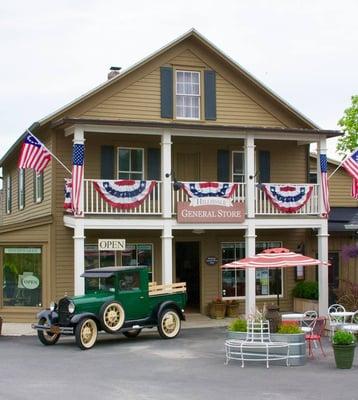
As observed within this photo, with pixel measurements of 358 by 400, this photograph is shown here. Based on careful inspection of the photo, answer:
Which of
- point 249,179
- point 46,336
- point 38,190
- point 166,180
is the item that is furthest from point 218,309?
point 46,336

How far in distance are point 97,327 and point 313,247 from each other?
11.1m

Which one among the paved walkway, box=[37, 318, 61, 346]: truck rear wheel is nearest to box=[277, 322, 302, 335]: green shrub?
box=[37, 318, 61, 346]: truck rear wheel

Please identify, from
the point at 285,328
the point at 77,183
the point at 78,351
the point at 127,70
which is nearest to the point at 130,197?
the point at 77,183

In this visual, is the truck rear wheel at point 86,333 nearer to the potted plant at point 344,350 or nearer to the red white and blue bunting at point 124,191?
the red white and blue bunting at point 124,191

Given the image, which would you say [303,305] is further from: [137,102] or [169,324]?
[137,102]

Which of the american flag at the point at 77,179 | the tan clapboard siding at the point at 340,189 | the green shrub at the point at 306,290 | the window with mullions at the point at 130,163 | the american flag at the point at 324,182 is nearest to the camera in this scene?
the american flag at the point at 77,179

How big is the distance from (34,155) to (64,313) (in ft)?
19.1

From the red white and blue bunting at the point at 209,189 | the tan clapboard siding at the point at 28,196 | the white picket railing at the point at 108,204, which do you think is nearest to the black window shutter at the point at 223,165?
the red white and blue bunting at the point at 209,189

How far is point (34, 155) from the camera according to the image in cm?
2203

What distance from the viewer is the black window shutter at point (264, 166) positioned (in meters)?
26.3

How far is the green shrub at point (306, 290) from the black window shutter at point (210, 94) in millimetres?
6441

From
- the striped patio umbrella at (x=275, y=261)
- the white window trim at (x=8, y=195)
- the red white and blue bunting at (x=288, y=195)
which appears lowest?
the striped patio umbrella at (x=275, y=261)

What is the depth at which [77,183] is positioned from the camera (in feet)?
69.8

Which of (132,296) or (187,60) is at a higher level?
(187,60)
